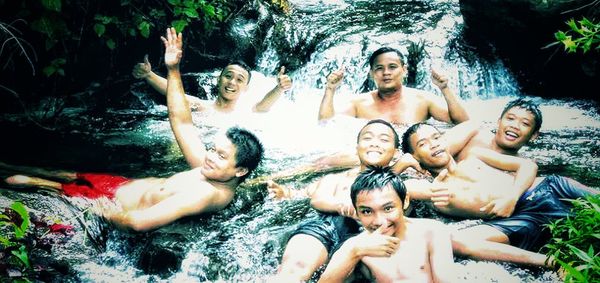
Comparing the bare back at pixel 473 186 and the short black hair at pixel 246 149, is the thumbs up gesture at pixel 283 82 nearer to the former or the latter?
the short black hair at pixel 246 149

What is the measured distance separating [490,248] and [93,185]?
2.50 meters

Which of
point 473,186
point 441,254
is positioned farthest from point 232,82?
point 441,254

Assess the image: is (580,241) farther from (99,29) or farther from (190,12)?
(99,29)

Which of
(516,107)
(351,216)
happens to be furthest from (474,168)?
(351,216)

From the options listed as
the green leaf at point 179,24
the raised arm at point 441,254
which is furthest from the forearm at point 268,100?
the raised arm at point 441,254

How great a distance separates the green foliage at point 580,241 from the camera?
2512 millimetres

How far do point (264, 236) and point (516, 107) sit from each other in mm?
1820

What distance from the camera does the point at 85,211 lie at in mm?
3053

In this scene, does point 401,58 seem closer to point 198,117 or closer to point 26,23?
point 198,117

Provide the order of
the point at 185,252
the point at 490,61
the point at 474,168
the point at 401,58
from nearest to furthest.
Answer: the point at 185,252, the point at 474,168, the point at 401,58, the point at 490,61

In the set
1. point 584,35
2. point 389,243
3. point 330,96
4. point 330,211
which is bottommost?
point 389,243

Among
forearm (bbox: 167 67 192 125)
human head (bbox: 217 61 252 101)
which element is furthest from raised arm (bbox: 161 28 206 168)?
human head (bbox: 217 61 252 101)

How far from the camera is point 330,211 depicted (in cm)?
293

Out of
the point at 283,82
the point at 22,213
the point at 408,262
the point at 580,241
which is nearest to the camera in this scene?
the point at 408,262
